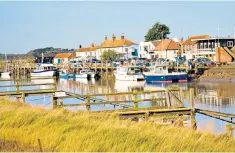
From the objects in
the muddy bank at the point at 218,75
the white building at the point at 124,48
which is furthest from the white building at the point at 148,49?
the muddy bank at the point at 218,75

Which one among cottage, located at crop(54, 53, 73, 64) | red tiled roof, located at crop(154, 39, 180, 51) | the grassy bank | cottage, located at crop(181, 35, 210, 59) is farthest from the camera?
cottage, located at crop(54, 53, 73, 64)

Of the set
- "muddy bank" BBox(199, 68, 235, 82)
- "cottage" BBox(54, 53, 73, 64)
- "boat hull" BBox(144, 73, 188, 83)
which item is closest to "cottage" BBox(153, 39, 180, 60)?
"muddy bank" BBox(199, 68, 235, 82)

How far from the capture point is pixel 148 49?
118125mm

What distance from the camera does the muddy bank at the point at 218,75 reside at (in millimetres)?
68206

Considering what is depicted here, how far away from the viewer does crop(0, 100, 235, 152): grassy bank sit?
32.4 feet

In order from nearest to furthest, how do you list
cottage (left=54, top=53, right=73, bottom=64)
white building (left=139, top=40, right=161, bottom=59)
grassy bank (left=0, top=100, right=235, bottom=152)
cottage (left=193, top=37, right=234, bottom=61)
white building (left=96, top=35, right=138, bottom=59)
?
grassy bank (left=0, top=100, right=235, bottom=152)
cottage (left=193, top=37, right=234, bottom=61)
white building (left=139, top=40, right=161, bottom=59)
white building (left=96, top=35, right=138, bottom=59)
cottage (left=54, top=53, right=73, bottom=64)

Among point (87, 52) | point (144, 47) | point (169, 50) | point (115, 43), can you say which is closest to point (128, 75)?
point (169, 50)

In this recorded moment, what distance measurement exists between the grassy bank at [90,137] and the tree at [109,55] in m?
107

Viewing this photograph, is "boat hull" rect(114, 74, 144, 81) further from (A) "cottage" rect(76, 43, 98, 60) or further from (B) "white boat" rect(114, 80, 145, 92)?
(A) "cottage" rect(76, 43, 98, 60)

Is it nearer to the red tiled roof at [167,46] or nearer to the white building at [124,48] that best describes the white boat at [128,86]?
the red tiled roof at [167,46]

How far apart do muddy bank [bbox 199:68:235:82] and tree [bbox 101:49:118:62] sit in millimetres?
49039

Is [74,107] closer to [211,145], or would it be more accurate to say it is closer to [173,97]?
[173,97]

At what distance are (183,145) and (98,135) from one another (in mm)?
2138

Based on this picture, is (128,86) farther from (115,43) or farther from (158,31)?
(158,31)
